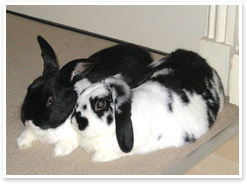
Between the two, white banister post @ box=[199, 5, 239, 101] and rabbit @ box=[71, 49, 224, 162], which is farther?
white banister post @ box=[199, 5, 239, 101]

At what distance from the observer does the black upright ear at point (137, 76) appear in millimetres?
2051

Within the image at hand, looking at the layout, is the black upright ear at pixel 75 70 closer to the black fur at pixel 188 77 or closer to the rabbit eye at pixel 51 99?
the rabbit eye at pixel 51 99

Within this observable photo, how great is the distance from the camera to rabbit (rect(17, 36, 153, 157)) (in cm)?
200

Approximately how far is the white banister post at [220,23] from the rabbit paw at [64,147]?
3.29 feet

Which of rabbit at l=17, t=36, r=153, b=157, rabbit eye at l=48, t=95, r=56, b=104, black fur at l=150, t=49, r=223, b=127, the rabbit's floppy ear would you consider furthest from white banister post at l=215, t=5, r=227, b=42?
rabbit eye at l=48, t=95, r=56, b=104

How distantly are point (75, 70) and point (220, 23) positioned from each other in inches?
35.8

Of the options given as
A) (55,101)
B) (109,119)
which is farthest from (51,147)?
(109,119)

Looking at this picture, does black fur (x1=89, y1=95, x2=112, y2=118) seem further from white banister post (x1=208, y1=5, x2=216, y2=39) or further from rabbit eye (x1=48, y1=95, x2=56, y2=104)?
white banister post (x1=208, y1=5, x2=216, y2=39)

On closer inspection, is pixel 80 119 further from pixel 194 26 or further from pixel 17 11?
pixel 17 11

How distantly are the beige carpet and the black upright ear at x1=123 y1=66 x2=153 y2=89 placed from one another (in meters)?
0.34

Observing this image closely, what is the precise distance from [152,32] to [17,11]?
4.96 feet

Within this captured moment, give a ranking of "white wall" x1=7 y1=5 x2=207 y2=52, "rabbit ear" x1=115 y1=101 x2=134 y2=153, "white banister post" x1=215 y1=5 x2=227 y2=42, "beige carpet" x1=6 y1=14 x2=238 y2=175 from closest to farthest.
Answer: "rabbit ear" x1=115 y1=101 x2=134 y2=153
"beige carpet" x1=6 y1=14 x2=238 y2=175
"white banister post" x1=215 y1=5 x2=227 y2=42
"white wall" x1=7 y1=5 x2=207 y2=52

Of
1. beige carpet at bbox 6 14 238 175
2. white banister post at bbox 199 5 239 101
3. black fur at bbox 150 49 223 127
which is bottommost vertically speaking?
beige carpet at bbox 6 14 238 175
